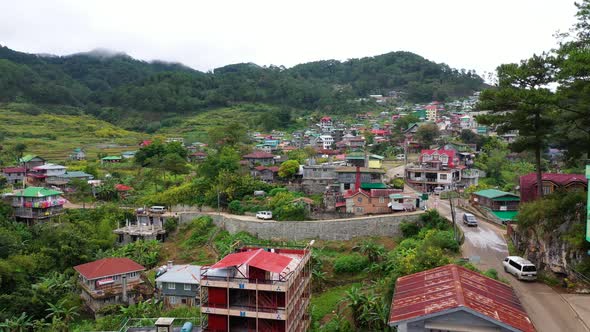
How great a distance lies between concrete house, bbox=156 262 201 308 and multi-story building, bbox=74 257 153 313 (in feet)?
6.47

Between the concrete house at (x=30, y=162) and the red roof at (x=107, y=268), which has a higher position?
the concrete house at (x=30, y=162)

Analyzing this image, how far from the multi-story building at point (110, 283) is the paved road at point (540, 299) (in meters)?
17.0

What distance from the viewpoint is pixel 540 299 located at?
48.2 feet

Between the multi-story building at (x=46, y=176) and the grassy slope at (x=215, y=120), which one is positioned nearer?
the multi-story building at (x=46, y=176)

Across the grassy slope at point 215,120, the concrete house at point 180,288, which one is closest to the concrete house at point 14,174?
the grassy slope at point 215,120

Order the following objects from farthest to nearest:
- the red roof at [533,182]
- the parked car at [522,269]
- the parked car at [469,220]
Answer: the parked car at [469,220]
the red roof at [533,182]
the parked car at [522,269]

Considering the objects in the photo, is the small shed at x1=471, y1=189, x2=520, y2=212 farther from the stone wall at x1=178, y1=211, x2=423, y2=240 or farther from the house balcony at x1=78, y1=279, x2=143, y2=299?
the house balcony at x1=78, y1=279, x2=143, y2=299

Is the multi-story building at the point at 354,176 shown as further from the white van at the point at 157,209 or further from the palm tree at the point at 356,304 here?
the palm tree at the point at 356,304

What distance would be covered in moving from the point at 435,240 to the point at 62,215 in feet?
91.2

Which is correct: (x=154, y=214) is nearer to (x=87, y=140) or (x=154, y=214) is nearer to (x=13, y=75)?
(x=87, y=140)

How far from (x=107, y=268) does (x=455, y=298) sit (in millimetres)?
20437

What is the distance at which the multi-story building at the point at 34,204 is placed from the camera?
34938 mm

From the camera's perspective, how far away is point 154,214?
1400 inches

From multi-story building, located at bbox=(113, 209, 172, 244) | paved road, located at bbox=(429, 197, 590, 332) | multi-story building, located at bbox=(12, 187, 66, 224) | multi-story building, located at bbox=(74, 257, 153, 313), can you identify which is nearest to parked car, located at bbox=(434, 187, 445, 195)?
paved road, located at bbox=(429, 197, 590, 332)
